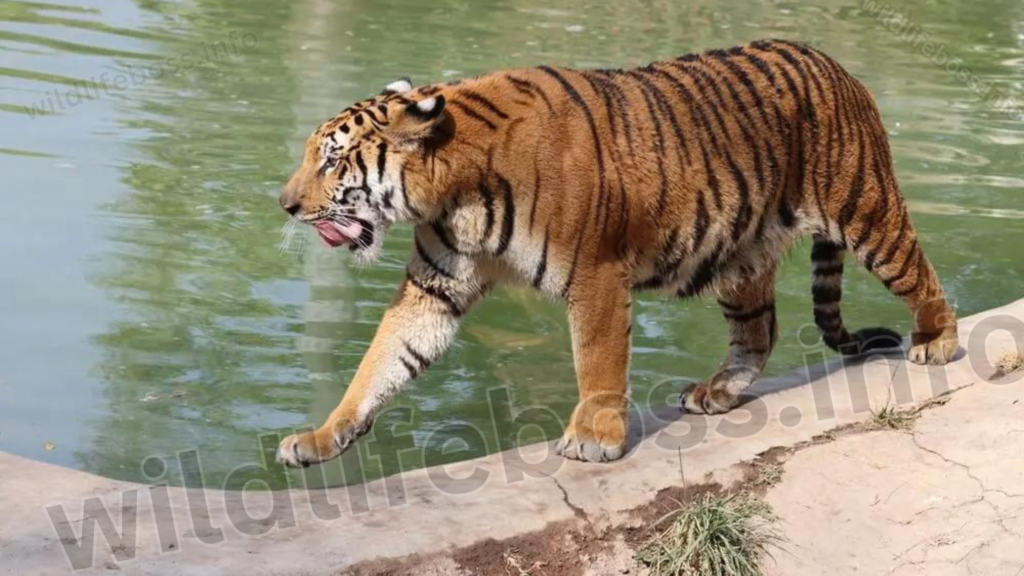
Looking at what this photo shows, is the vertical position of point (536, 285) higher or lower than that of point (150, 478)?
higher

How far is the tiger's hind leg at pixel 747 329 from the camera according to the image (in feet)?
16.6

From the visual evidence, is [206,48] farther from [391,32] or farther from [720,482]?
[720,482]

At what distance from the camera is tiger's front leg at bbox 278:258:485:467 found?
14.8ft

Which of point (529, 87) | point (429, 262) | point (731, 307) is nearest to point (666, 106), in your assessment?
point (529, 87)

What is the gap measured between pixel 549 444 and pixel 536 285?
56 centimetres

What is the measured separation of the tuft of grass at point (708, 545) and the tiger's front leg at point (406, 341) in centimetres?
104

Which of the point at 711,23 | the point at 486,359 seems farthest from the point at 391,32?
the point at 486,359

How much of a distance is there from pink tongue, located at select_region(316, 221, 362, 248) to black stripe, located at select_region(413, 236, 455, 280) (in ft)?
0.76

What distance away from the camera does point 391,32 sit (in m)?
12.5

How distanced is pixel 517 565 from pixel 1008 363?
2.41m

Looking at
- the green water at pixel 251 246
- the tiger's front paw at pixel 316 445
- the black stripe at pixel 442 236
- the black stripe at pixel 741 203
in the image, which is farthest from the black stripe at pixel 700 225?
the tiger's front paw at pixel 316 445

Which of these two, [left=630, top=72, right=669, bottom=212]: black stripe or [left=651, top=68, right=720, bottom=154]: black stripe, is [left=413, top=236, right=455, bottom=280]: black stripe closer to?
[left=630, top=72, right=669, bottom=212]: black stripe

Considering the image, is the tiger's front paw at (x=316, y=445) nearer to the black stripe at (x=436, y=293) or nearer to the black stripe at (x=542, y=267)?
the black stripe at (x=436, y=293)

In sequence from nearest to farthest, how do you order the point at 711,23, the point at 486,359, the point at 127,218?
the point at 486,359, the point at 127,218, the point at 711,23
